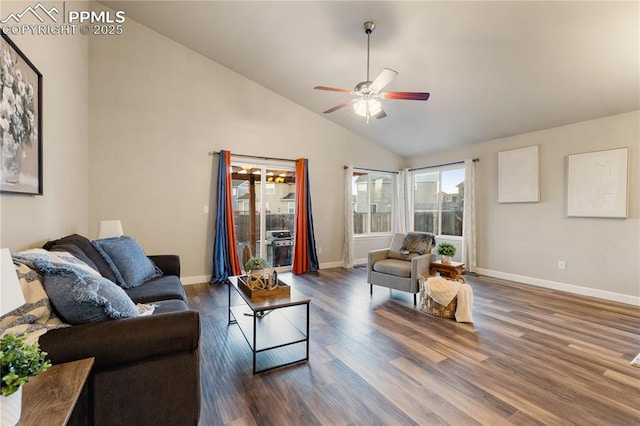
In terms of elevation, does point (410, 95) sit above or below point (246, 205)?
above

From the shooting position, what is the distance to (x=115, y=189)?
394 cm

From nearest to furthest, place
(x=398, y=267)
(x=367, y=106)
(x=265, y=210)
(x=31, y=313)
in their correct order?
(x=31, y=313), (x=367, y=106), (x=398, y=267), (x=265, y=210)

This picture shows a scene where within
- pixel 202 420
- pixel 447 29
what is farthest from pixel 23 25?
pixel 447 29

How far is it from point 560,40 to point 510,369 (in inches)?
121

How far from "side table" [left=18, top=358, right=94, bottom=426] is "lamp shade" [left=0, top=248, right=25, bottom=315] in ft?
1.09

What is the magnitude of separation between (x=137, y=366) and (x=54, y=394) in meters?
0.38

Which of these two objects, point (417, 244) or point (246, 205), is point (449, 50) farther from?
point (246, 205)

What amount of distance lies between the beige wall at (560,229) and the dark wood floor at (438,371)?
1.85ft

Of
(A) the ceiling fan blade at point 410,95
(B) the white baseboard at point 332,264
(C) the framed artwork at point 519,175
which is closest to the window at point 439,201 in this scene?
(C) the framed artwork at point 519,175

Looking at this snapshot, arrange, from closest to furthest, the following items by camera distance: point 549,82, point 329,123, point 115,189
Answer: point 549,82, point 115,189, point 329,123

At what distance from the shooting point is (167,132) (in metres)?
4.23

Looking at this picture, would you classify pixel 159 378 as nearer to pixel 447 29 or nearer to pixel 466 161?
pixel 447 29

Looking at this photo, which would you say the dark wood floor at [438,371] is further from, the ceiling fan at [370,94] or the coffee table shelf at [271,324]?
the ceiling fan at [370,94]

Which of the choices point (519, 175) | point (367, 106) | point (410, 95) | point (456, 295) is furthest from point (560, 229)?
point (367, 106)
